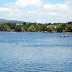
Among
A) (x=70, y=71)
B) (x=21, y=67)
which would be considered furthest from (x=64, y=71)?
(x=21, y=67)

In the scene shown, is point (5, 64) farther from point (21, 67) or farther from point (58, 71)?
point (58, 71)

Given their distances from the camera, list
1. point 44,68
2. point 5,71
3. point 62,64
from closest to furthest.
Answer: point 5,71 < point 44,68 < point 62,64

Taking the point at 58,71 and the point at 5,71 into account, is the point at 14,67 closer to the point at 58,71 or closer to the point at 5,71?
the point at 5,71

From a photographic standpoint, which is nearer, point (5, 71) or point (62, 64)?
point (5, 71)

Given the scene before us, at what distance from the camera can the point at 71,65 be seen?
126 ft

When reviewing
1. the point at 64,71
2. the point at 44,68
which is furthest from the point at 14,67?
the point at 64,71

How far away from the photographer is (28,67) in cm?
3672

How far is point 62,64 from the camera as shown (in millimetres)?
39500

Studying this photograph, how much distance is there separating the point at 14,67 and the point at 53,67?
4339 millimetres

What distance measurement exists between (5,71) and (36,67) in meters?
4.52

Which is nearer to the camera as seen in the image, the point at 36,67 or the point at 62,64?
the point at 36,67

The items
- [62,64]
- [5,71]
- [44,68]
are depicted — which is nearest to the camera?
[5,71]

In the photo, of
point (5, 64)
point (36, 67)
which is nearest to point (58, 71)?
point (36, 67)

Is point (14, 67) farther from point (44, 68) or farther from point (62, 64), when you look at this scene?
point (62, 64)
